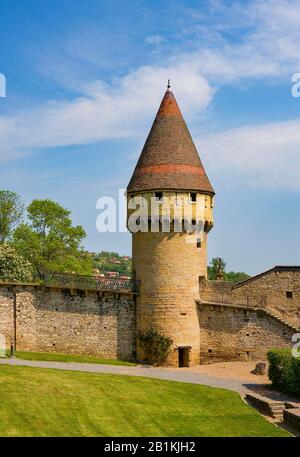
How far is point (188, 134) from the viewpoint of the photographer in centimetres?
2984

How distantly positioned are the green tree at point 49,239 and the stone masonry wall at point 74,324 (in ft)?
43.9

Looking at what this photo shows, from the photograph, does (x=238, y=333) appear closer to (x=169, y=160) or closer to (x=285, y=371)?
(x=285, y=371)


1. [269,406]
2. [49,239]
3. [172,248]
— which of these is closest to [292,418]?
[269,406]

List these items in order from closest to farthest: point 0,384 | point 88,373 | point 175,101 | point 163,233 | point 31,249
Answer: point 0,384
point 88,373
point 163,233
point 175,101
point 31,249

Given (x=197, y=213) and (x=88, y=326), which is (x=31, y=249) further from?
(x=197, y=213)

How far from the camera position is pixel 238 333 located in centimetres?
2828

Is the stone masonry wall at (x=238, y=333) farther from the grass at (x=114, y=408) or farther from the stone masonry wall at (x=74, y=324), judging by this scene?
the grass at (x=114, y=408)

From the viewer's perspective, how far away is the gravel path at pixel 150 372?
2408cm

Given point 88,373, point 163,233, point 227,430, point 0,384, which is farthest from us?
point 163,233

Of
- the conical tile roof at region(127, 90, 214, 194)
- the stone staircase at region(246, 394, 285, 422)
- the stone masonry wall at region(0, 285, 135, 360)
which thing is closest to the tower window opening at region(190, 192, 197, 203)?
the conical tile roof at region(127, 90, 214, 194)

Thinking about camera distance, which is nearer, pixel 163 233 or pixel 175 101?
pixel 163 233

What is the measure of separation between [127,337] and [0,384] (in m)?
10.0

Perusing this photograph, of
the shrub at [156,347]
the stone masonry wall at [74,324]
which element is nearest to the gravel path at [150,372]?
the shrub at [156,347]
